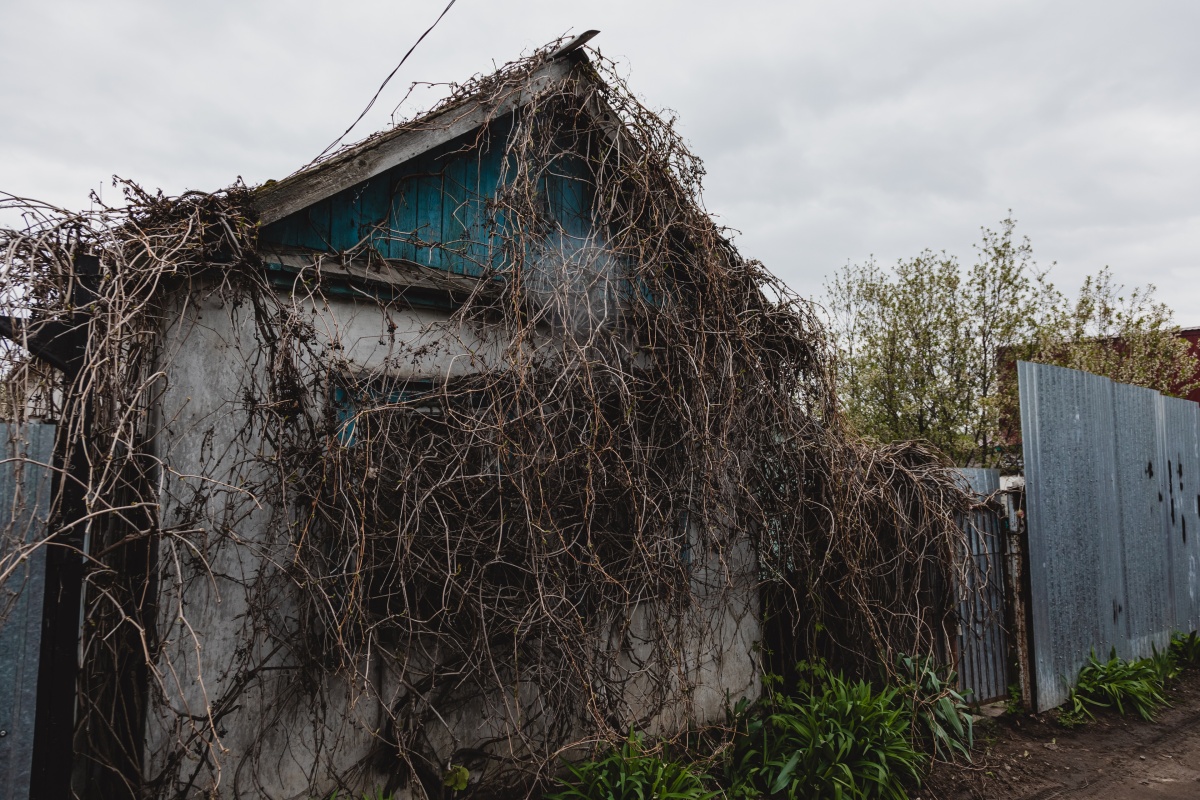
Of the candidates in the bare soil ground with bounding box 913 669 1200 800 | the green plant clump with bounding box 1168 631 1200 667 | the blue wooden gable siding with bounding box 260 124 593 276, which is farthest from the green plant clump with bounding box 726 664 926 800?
the green plant clump with bounding box 1168 631 1200 667

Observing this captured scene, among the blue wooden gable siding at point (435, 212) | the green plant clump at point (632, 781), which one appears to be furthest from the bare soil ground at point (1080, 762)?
the blue wooden gable siding at point (435, 212)

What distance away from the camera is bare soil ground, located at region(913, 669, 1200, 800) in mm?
4742

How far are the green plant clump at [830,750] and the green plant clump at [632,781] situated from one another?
0.52 metres

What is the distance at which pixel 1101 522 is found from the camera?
6.62 meters

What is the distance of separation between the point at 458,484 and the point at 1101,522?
5998 mm

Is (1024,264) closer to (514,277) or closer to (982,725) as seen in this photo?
(982,725)

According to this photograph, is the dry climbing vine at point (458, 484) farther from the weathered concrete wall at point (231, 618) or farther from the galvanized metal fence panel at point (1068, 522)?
the galvanized metal fence panel at point (1068, 522)

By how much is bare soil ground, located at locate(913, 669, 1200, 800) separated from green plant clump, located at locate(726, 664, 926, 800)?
0.33 metres

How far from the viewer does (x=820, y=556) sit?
17.4ft

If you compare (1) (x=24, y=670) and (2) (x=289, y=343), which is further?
(2) (x=289, y=343)

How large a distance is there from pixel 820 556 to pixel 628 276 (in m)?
2.48

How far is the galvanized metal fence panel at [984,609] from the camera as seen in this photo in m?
5.74

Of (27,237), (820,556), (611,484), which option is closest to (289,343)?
(27,237)

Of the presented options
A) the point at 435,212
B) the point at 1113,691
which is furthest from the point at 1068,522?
the point at 435,212
